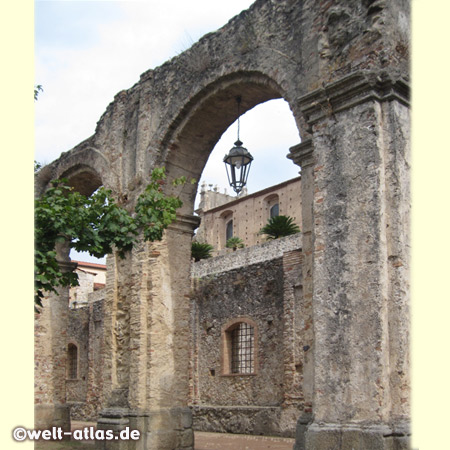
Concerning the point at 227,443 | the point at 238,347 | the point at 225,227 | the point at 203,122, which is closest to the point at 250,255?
the point at 238,347

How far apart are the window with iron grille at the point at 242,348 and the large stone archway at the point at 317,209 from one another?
5.34 m

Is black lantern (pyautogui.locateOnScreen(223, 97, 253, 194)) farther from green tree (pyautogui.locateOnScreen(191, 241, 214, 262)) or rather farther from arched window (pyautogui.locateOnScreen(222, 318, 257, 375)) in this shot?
green tree (pyautogui.locateOnScreen(191, 241, 214, 262))

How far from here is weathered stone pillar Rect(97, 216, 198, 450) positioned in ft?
29.5

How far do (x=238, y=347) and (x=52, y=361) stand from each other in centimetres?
465

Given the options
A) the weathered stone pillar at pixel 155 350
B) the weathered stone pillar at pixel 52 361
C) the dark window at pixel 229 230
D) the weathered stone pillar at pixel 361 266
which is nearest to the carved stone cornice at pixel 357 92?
the weathered stone pillar at pixel 361 266

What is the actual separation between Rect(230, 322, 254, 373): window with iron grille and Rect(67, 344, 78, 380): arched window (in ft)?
28.6

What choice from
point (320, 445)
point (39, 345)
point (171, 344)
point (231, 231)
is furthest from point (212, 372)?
point (231, 231)

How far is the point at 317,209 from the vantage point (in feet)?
20.5

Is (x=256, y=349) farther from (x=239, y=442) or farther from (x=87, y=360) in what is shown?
(x=87, y=360)

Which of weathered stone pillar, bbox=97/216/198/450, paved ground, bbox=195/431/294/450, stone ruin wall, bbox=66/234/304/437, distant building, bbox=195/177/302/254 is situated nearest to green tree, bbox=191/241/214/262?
distant building, bbox=195/177/302/254

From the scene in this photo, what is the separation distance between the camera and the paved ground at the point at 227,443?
10.5 meters

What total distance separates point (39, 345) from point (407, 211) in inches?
346

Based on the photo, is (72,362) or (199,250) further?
(199,250)

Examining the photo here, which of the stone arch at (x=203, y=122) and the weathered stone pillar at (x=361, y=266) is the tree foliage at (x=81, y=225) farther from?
the stone arch at (x=203, y=122)
